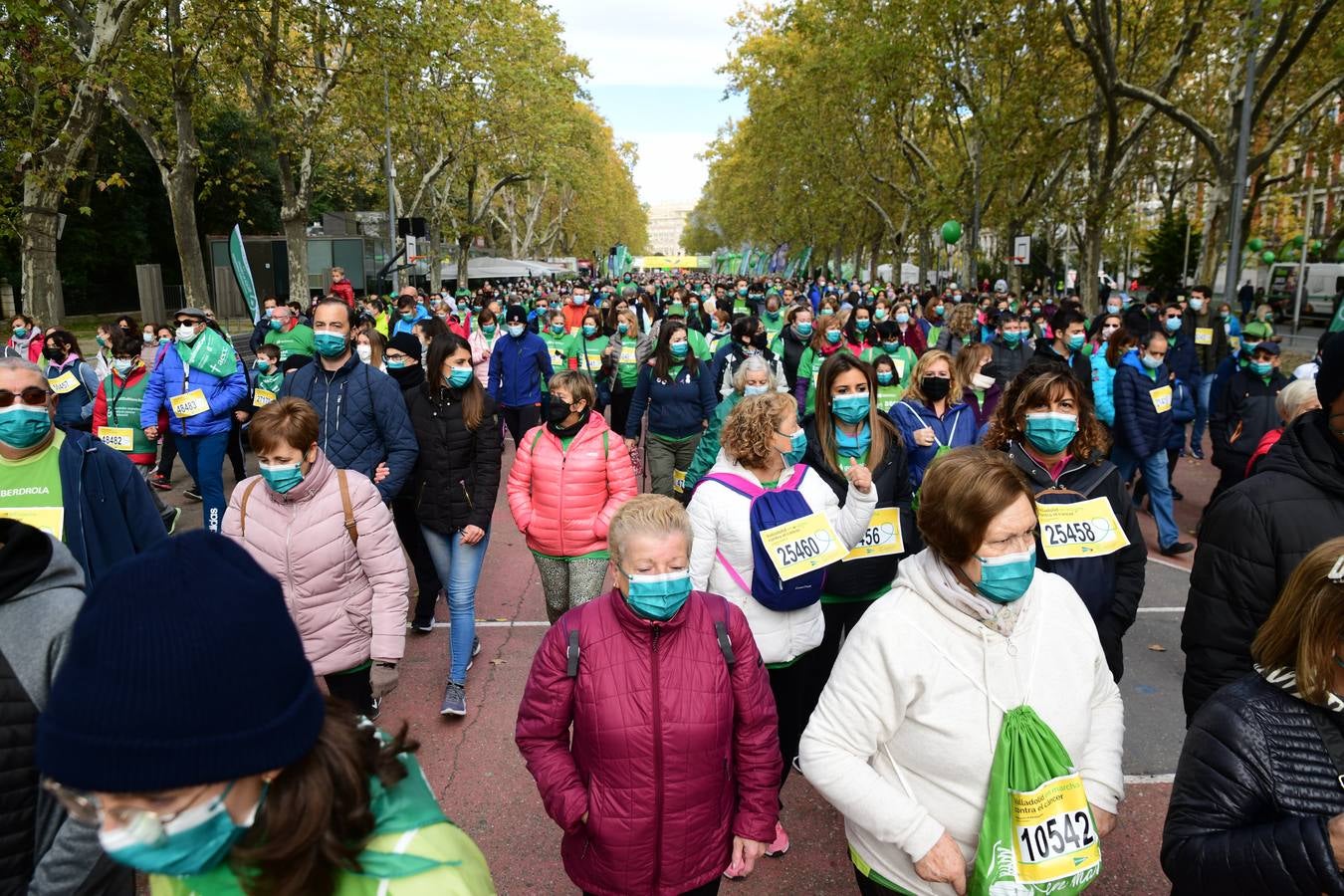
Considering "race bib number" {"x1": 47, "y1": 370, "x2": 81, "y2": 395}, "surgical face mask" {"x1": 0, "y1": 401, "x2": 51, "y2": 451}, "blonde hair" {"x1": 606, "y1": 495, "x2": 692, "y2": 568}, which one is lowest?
"race bib number" {"x1": 47, "y1": 370, "x2": 81, "y2": 395}

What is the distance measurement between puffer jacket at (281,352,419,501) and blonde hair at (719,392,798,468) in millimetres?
2092

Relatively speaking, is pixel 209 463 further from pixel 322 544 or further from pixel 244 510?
pixel 322 544

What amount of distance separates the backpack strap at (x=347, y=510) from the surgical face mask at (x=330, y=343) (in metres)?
1.52

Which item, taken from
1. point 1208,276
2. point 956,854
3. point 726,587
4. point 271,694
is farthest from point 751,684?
point 1208,276

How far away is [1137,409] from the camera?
23.6 ft

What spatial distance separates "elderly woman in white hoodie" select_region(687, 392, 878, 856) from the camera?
11.5ft

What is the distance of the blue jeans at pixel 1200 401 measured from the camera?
1079 cm

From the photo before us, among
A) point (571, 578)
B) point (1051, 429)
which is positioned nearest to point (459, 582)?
point (571, 578)

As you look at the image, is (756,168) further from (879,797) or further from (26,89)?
(879,797)

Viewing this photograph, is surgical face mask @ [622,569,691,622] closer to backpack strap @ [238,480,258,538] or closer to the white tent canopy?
backpack strap @ [238,480,258,538]

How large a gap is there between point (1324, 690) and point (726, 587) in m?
2.10

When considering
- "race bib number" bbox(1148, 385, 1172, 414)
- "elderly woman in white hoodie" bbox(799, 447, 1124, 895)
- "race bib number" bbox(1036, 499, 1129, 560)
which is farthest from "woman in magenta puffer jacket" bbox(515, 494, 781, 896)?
"race bib number" bbox(1148, 385, 1172, 414)

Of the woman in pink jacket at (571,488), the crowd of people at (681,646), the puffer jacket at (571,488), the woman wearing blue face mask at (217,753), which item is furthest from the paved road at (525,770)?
the woman wearing blue face mask at (217,753)

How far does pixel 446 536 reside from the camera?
16.7 ft
